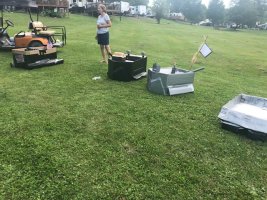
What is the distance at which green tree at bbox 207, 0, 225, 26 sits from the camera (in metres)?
73.8

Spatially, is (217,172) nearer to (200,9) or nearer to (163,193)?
(163,193)

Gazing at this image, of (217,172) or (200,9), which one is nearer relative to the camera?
(217,172)

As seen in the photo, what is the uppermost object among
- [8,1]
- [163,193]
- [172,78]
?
[8,1]

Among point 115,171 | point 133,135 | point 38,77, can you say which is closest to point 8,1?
point 38,77

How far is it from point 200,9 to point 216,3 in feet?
13.7

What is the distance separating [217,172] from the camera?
13.6 ft

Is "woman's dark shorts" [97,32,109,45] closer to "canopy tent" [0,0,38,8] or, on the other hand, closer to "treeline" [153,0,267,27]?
"canopy tent" [0,0,38,8]

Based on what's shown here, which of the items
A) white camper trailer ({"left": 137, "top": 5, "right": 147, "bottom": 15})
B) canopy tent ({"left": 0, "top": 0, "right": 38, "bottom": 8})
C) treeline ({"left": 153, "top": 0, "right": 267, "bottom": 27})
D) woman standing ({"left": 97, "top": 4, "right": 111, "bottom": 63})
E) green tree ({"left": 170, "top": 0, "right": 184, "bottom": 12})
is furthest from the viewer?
green tree ({"left": 170, "top": 0, "right": 184, "bottom": 12})

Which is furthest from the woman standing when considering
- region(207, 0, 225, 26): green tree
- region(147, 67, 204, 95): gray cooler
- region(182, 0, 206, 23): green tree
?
region(182, 0, 206, 23): green tree

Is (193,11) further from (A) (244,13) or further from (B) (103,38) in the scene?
(B) (103,38)

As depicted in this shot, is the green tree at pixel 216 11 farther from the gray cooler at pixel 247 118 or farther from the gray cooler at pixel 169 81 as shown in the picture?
the gray cooler at pixel 247 118

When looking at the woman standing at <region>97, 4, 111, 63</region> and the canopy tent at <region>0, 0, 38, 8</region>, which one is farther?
the canopy tent at <region>0, 0, 38, 8</region>

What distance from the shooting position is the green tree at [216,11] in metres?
73.8

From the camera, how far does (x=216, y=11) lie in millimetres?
73750
